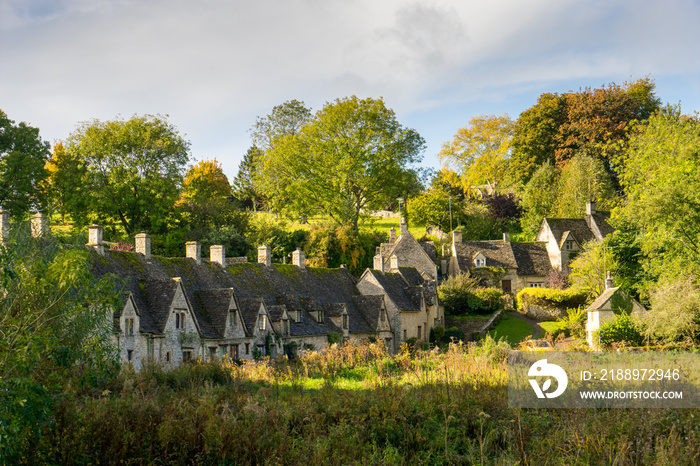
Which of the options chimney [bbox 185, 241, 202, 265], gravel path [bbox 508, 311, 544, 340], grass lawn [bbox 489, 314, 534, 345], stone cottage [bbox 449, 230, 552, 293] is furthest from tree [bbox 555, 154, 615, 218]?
chimney [bbox 185, 241, 202, 265]

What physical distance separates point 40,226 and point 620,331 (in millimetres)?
38397

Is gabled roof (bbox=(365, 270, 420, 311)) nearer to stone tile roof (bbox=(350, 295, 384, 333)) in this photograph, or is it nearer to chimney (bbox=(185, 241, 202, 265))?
stone tile roof (bbox=(350, 295, 384, 333))

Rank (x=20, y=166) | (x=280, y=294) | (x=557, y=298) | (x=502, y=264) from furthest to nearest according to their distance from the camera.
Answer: (x=502, y=264) → (x=557, y=298) → (x=20, y=166) → (x=280, y=294)

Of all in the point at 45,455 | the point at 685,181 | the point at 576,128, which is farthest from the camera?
the point at 576,128

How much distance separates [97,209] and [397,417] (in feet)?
163

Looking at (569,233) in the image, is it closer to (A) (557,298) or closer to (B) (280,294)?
(A) (557,298)

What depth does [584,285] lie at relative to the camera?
5766 centimetres

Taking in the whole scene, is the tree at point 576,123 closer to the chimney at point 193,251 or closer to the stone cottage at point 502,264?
the stone cottage at point 502,264

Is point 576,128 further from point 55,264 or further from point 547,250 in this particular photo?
point 55,264

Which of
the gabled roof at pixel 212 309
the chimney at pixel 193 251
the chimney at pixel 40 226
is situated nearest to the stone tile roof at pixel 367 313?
the chimney at pixel 193 251

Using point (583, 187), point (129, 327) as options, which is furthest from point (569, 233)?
point (129, 327)

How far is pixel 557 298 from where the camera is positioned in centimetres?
5659

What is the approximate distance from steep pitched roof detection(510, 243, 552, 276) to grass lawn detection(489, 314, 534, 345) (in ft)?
34.7

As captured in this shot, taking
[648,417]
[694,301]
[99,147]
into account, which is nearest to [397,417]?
[648,417]
